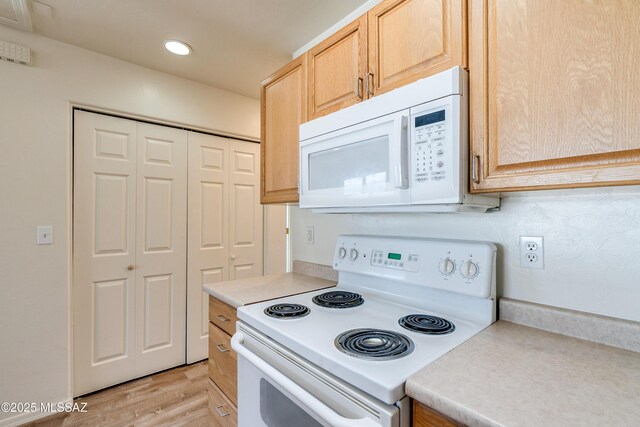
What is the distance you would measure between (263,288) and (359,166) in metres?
0.85

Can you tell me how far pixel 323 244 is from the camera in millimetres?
1897

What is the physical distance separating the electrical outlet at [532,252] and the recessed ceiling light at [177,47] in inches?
88.0

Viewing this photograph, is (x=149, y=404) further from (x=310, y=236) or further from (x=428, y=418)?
(x=428, y=418)

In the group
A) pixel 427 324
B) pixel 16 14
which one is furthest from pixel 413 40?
pixel 16 14

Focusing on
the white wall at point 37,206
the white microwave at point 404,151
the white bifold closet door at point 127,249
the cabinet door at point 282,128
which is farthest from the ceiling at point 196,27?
the white microwave at point 404,151

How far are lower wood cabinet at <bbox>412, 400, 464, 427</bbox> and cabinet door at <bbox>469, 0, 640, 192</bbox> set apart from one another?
24.4 inches

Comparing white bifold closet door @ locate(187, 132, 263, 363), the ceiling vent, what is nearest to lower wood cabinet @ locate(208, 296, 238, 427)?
white bifold closet door @ locate(187, 132, 263, 363)

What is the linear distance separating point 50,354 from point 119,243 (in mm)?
785

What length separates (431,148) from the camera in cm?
97

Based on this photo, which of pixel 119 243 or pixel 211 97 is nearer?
pixel 119 243

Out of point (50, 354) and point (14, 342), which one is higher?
point (14, 342)

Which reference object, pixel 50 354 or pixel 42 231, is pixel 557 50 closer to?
pixel 42 231

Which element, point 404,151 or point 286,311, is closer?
point 404,151

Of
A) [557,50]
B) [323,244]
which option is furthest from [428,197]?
[323,244]
